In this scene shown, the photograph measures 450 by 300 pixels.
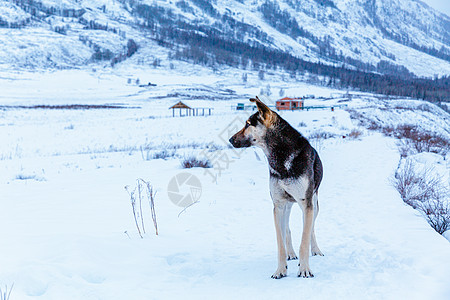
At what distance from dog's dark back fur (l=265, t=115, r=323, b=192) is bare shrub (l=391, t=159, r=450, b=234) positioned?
3.01 meters

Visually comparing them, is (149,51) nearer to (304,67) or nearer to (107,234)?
(304,67)

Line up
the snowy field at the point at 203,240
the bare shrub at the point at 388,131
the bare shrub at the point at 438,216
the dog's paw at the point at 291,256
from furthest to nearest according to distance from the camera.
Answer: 1. the bare shrub at the point at 388,131
2. the bare shrub at the point at 438,216
3. the dog's paw at the point at 291,256
4. the snowy field at the point at 203,240

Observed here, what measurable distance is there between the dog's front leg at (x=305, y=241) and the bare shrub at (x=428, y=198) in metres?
2.82

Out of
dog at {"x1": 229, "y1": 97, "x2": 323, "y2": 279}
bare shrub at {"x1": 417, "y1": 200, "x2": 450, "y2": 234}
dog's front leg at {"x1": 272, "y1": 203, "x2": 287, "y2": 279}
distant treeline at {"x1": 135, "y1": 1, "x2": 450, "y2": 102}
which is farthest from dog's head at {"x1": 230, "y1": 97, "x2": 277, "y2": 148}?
distant treeline at {"x1": 135, "y1": 1, "x2": 450, "y2": 102}

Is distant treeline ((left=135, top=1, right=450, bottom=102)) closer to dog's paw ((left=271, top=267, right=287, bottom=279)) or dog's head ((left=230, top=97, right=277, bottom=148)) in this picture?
dog's head ((left=230, top=97, right=277, bottom=148))

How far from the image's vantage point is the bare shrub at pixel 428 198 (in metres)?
4.93

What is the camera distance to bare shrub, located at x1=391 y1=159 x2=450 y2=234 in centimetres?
493

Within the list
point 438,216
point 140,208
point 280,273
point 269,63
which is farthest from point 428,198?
point 269,63

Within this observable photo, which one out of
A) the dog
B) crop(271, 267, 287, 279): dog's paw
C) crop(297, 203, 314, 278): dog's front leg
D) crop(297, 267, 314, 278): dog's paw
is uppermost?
the dog

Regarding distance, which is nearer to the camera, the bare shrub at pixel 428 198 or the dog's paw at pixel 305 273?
the dog's paw at pixel 305 273

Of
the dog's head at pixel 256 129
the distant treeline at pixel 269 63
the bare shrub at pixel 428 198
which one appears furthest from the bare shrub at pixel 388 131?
the distant treeline at pixel 269 63

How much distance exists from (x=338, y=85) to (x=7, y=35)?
146 metres

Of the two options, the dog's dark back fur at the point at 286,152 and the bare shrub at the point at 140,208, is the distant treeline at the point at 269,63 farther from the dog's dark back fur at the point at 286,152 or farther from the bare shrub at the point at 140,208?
the dog's dark back fur at the point at 286,152

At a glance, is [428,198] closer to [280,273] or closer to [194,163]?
[280,273]
